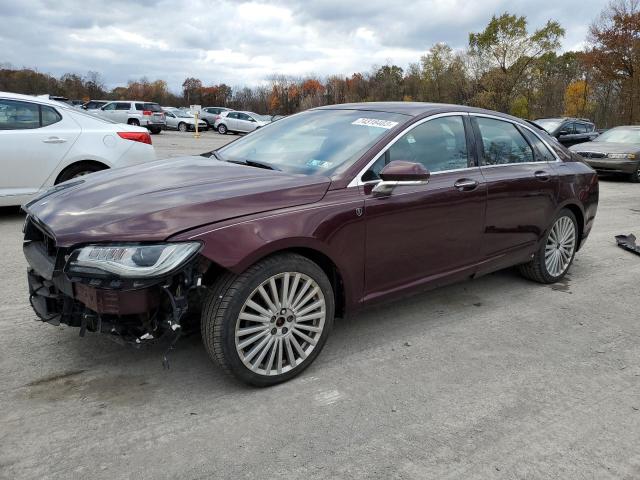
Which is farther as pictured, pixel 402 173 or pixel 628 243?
pixel 628 243

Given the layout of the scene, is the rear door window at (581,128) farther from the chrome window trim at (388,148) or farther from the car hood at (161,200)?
the car hood at (161,200)

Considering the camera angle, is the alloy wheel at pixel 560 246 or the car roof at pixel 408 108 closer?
the car roof at pixel 408 108

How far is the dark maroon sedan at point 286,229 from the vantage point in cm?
261

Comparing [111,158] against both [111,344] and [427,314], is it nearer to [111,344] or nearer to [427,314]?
[111,344]

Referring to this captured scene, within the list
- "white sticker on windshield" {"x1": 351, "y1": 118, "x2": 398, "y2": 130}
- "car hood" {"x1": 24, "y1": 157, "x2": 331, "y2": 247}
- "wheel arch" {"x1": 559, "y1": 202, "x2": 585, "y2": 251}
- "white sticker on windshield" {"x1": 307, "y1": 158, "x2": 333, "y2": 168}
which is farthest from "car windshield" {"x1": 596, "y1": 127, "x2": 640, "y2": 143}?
"car hood" {"x1": 24, "y1": 157, "x2": 331, "y2": 247}

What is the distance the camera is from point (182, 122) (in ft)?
120

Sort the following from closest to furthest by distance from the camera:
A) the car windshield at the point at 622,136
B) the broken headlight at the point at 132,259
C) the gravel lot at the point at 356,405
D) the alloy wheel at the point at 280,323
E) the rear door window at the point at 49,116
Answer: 1. the gravel lot at the point at 356,405
2. the broken headlight at the point at 132,259
3. the alloy wheel at the point at 280,323
4. the rear door window at the point at 49,116
5. the car windshield at the point at 622,136

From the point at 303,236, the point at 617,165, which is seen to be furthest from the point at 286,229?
the point at 617,165

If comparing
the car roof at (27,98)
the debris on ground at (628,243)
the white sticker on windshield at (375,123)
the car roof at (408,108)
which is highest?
the car roof at (27,98)

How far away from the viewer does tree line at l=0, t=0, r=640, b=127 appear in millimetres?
29172

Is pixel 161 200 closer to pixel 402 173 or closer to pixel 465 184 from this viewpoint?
pixel 402 173

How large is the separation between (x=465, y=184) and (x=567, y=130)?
16422mm

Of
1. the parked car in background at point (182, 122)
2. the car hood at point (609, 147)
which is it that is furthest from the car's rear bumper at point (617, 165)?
the parked car in background at point (182, 122)

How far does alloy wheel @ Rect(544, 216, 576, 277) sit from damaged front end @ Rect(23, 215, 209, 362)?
11.3 feet
